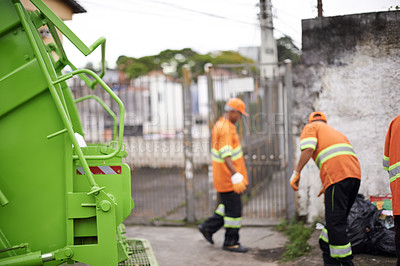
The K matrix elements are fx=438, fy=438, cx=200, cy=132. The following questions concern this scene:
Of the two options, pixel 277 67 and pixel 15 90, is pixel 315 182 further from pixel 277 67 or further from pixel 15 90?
pixel 15 90

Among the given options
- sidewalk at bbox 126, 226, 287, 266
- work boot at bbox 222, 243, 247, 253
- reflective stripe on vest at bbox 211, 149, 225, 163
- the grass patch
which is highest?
reflective stripe on vest at bbox 211, 149, 225, 163

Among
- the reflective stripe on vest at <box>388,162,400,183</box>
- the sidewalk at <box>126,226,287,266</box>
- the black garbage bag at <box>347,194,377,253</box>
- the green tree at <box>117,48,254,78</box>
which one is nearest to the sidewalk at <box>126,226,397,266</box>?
the sidewalk at <box>126,226,287,266</box>

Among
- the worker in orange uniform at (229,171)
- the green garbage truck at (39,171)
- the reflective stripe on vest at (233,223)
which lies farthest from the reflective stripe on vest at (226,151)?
the green garbage truck at (39,171)

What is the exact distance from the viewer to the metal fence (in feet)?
22.3

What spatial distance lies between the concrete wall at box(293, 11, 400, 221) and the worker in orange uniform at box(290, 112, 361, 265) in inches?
59.2

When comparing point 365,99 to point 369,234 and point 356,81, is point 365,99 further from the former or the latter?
point 369,234

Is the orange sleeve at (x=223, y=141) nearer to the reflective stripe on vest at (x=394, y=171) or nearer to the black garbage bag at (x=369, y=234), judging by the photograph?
the black garbage bag at (x=369, y=234)

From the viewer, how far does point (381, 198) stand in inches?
219

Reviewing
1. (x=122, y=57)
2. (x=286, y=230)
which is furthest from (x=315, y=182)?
(x=122, y=57)

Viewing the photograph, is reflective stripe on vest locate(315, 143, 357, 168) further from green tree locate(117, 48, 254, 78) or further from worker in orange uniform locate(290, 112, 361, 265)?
green tree locate(117, 48, 254, 78)

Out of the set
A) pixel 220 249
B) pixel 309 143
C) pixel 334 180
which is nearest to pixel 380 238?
pixel 334 180

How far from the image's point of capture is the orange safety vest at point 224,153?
5.52 metres

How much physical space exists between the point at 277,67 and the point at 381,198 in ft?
8.69

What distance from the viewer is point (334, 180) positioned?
425 cm
